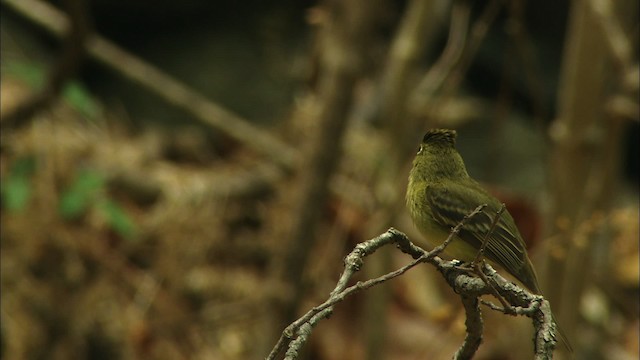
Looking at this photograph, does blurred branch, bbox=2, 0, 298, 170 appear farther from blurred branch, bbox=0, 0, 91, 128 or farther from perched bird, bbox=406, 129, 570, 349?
perched bird, bbox=406, 129, 570, 349

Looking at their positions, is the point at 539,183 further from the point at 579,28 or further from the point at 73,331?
the point at 579,28

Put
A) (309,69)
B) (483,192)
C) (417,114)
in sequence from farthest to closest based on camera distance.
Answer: (309,69), (417,114), (483,192)

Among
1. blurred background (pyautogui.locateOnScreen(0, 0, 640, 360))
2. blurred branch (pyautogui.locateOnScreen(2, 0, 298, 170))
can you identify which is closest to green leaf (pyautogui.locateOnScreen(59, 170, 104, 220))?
blurred background (pyautogui.locateOnScreen(0, 0, 640, 360))

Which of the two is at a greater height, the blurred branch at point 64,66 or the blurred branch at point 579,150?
the blurred branch at point 64,66

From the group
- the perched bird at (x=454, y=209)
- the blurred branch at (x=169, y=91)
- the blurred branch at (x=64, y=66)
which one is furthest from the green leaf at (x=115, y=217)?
the perched bird at (x=454, y=209)

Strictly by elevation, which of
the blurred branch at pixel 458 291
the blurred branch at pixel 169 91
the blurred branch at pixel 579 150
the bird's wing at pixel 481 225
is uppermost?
the blurred branch at pixel 169 91

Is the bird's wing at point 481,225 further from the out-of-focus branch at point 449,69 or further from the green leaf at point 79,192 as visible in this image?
the green leaf at point 79,192

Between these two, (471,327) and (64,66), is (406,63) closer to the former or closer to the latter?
(64,66)

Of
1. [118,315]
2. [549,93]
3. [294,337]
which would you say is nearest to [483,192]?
[294,337]
